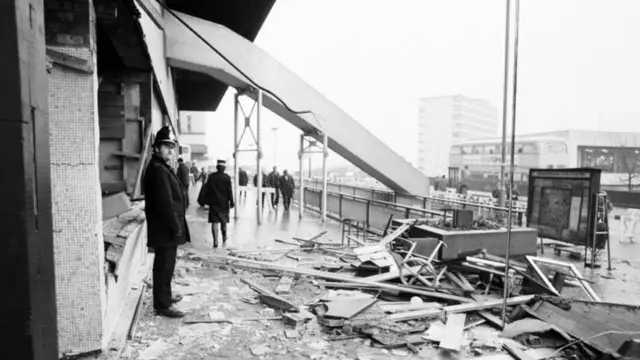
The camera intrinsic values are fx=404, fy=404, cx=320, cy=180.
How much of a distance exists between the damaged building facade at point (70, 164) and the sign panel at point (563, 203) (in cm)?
912

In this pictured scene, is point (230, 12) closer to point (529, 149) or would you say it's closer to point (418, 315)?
point (418, 315)

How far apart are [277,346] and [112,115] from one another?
13.3 feet

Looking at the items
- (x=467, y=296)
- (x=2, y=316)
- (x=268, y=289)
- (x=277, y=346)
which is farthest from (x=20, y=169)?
(x=467, y=296)

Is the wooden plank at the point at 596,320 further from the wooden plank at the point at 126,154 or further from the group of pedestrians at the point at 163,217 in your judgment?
the wooden plank at the point at 126,154

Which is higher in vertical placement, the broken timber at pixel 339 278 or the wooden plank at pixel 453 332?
the broken timber at pixel 339 278

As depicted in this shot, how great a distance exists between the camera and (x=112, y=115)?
586 cm

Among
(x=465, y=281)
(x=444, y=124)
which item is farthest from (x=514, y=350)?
(x=444, y=124)

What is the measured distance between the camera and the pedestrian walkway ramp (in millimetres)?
11375

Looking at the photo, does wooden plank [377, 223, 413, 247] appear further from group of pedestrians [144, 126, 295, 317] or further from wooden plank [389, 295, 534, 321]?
group of pedestrians [144, 126, 295, 317]

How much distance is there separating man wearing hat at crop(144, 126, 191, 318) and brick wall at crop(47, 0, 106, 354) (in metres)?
1.03

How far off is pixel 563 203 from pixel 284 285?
740cm

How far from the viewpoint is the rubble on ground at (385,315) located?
13.6 ft

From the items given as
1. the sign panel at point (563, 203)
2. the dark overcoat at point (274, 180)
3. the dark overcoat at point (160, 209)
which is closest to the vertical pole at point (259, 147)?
the dark overcoat at point (274, 180)

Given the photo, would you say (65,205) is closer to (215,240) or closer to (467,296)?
(467,296)
